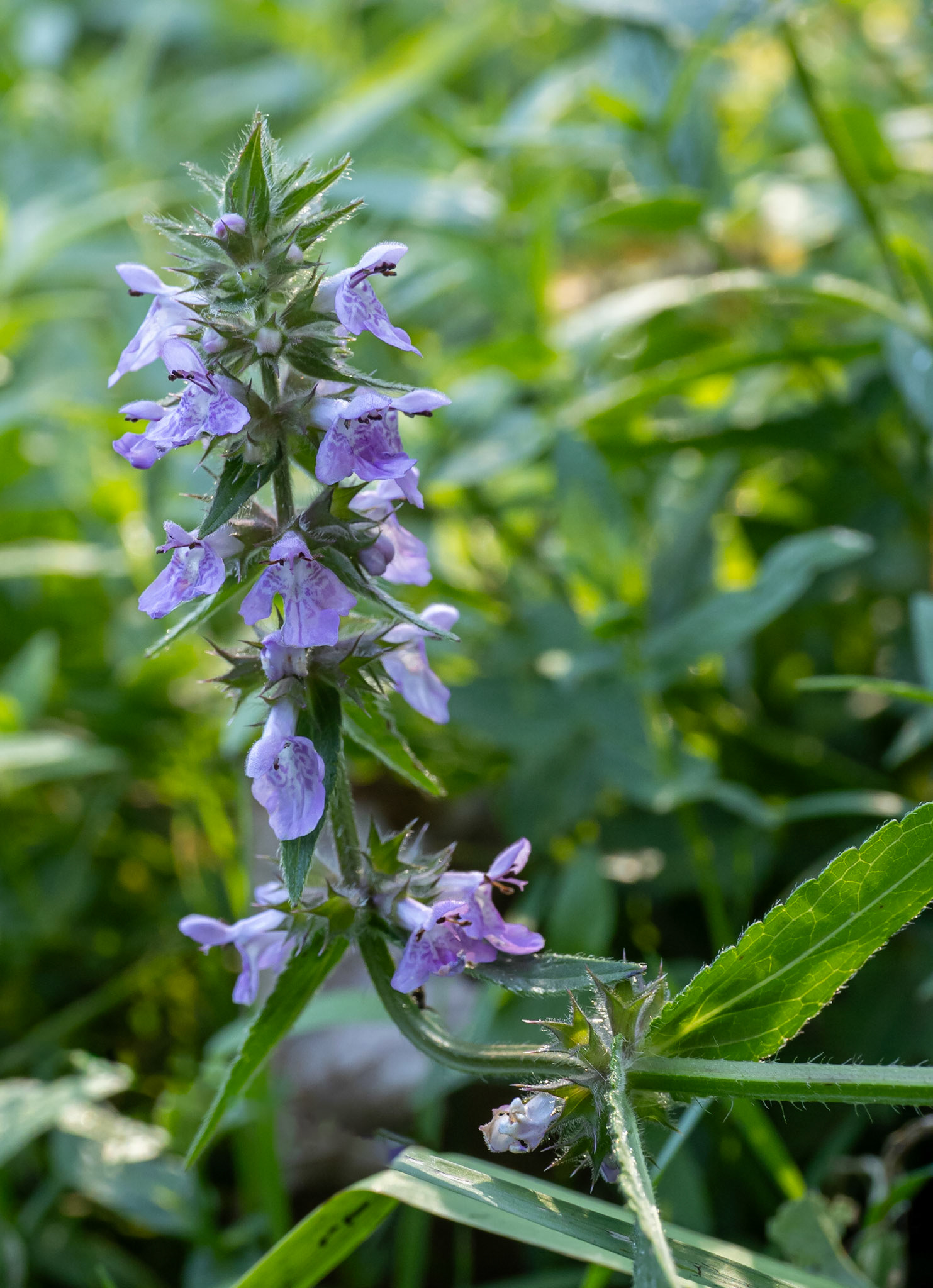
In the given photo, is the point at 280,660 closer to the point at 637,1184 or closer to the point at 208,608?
the point at 208,608

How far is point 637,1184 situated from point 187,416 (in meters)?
0.53

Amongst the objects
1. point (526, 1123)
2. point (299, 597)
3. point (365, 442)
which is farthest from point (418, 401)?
point (526, 1123)

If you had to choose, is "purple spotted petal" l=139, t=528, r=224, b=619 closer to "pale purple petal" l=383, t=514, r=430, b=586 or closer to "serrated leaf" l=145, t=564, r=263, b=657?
"serrated leaf" l=145, t=564, r=263, b=657

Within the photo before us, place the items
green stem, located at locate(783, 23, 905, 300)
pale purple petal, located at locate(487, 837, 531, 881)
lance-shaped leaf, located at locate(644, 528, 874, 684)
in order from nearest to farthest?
pale purple petal, located at locate(487, 837, 531, 881), lance-shaped leaf, located at locate(644, 528, 874, 684), green stem, located at locate(783, 23, 905, 300)

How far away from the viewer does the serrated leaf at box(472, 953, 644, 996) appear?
0.79 metres

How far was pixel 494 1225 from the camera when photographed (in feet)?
2.59

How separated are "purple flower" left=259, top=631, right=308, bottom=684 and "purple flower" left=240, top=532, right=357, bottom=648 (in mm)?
16

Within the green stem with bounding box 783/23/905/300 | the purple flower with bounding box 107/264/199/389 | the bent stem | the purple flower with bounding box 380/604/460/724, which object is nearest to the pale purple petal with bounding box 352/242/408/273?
the purple flower with bounding box 107/264/199/389

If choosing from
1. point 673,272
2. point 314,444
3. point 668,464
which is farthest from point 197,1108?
point 673,272

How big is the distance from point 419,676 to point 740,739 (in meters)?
1.00

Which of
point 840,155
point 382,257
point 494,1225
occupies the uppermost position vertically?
point 840,155

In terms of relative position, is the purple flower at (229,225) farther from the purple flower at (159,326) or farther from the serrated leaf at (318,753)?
the serrated leaf at (318,753)

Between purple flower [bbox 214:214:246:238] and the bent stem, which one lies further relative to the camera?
purple flower [bbox 214:214:246:238]

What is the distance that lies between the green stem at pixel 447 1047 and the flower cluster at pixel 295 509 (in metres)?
0.03
